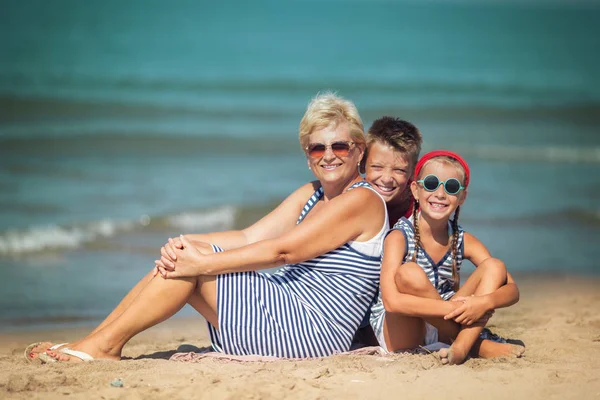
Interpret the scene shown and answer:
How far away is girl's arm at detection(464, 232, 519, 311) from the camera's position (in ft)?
12.9

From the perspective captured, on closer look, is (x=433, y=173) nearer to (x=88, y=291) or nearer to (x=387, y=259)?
(x=387, y=259)

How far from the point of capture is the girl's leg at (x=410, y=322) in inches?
153

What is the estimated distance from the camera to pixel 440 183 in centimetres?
416

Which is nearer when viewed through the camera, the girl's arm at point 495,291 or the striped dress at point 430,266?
the girl's arm at point 495,291

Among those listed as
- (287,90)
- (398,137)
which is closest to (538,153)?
(287,90)

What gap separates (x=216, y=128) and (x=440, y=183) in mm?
11908

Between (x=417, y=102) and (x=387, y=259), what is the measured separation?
53.2 ft

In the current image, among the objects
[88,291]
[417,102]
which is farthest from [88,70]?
[88,291]

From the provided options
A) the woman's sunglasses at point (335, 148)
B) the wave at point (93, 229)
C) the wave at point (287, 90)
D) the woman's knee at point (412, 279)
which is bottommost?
the woman's knee at point (412, 279)

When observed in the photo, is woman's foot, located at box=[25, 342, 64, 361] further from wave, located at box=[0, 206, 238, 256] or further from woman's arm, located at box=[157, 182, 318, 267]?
wave, located at box=[0, 206, 238, 256]

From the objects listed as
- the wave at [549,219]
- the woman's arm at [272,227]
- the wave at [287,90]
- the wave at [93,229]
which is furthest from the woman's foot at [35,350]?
the wave at [287,90]

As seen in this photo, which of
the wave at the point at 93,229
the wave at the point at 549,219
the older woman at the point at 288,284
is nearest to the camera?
the older woman at the point at 288,284

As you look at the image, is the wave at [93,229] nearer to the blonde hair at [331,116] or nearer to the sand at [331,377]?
the sand at [331,377]

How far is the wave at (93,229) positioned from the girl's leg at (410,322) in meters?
4.45
